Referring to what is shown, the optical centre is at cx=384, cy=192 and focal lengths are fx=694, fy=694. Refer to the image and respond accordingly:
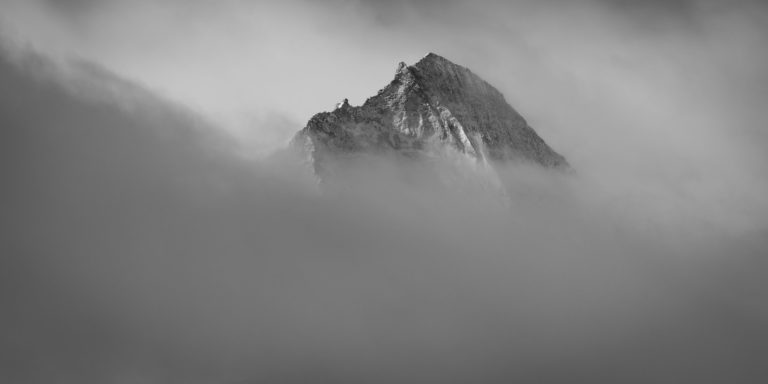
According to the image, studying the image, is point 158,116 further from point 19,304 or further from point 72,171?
point 19,304

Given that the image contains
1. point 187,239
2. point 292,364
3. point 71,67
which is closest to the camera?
point 71,67

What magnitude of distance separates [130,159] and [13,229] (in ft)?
152

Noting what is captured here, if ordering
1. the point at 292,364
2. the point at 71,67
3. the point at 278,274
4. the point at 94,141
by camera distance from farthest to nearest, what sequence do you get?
the point at 278,274
the point at 292,364
the point at 94,141
the point at 71,67

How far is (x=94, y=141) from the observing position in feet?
533

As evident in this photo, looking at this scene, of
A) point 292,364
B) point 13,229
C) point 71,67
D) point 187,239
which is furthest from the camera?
point 187,239

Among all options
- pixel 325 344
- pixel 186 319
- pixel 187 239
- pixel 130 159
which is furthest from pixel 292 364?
pixel 130 159

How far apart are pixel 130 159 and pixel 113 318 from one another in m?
40.7

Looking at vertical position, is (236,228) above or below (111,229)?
above

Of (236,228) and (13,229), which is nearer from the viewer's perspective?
(13,229)

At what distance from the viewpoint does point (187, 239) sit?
604 ft

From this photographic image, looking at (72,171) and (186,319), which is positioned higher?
(72,171)

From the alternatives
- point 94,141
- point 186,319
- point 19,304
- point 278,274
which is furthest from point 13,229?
point 278,274

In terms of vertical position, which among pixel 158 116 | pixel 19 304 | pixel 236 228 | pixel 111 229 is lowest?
pixel 19 304

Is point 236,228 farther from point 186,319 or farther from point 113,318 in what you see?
point 113,318
